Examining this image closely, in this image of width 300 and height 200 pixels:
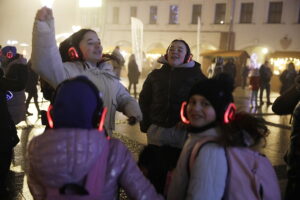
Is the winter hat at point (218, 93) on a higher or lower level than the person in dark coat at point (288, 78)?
higher

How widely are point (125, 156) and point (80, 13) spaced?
130ft

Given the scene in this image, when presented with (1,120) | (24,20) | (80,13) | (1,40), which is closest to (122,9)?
(80,13)

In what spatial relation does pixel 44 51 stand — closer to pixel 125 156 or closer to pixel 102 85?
pixel 102 85

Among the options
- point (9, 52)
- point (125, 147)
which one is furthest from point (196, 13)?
point (125, 147)

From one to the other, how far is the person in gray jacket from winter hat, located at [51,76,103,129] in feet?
2.35

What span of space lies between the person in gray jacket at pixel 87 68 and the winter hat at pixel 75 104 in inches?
28.2

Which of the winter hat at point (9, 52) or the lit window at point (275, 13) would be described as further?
the lit window at point (275, 13)

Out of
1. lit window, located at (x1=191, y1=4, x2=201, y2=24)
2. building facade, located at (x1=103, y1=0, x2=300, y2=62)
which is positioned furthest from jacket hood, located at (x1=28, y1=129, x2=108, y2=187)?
lit window, located at (x1=191, y1=4, x2=201, y2=24)

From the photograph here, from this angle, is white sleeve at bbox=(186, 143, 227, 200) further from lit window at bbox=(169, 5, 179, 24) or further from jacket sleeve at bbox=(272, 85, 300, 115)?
lit window at bbox=(169, 5, 179, 24)

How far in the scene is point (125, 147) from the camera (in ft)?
6.38

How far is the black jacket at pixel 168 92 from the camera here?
3.43 metres

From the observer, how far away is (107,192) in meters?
1.83

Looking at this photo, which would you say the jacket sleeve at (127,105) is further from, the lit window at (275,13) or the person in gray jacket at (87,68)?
the lit window at (275,13)

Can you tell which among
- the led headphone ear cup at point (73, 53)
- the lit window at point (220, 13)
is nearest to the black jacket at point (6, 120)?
the led headphone ear cup at point (73, 53)
